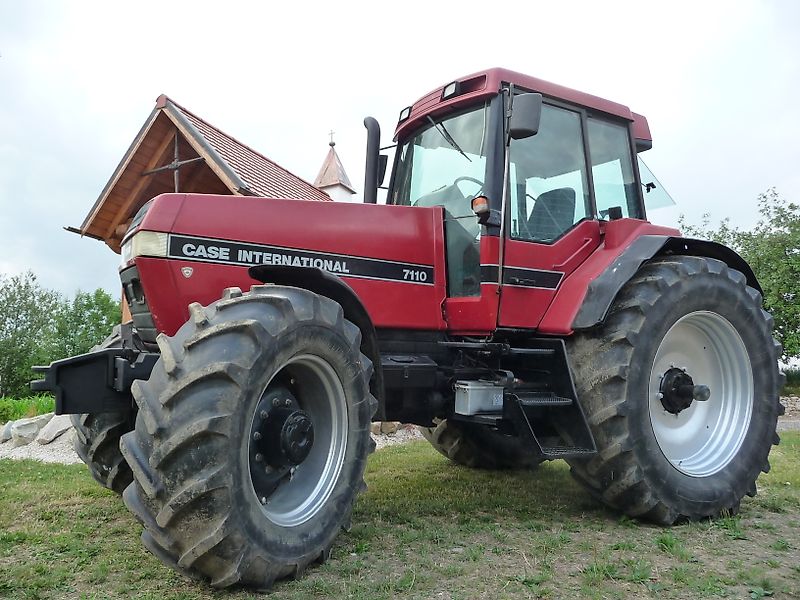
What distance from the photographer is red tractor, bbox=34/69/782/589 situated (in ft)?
8.82

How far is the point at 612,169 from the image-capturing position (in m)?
5.00

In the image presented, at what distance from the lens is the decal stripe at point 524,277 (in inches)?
163

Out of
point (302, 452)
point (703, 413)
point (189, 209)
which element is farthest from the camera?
point (703, 413)

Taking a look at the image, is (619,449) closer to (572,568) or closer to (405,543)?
(572,568)

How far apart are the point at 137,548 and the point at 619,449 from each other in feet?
9.17

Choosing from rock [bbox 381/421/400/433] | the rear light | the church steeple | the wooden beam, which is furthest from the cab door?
the church steeple

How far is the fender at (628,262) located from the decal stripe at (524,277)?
0.29 meters

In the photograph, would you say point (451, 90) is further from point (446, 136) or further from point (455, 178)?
point (455, 178)

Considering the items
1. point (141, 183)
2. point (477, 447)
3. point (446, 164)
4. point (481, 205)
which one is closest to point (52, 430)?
point (141, 183)

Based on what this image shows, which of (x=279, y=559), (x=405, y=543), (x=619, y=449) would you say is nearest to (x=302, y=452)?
(x=279, y=559)

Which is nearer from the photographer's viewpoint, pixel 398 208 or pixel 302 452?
pixel 302 452

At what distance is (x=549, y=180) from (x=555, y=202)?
159 millimetres

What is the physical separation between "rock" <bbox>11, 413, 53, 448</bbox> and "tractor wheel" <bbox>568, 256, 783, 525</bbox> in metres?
8.90

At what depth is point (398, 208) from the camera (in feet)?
13.5
